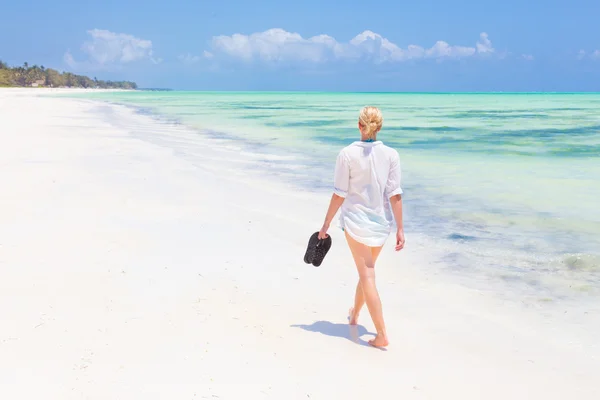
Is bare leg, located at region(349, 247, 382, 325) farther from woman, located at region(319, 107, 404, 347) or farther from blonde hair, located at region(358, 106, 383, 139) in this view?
blonde hair, located at region(358, 106, 383, 139)

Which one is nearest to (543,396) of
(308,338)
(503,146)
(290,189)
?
(308,338)

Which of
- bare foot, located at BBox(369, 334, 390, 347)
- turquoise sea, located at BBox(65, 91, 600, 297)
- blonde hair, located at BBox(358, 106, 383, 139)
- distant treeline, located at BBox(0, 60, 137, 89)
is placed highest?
distant treeline, located at BBox(0, 60, 137, 89)

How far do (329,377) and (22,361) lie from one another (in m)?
1.84

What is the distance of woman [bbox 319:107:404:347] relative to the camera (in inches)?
139

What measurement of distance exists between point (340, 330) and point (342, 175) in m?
1.22

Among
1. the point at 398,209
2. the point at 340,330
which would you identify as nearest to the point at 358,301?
the point at 340,330

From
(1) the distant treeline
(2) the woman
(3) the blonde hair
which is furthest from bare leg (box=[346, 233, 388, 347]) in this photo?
(1) the distant treeline

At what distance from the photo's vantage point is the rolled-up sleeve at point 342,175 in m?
3.56

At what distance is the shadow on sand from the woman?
177 millimetres

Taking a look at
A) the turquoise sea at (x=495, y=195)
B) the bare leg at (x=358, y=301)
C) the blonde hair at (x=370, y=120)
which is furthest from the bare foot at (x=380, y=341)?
the turquoise sea at (x=495, y=195)

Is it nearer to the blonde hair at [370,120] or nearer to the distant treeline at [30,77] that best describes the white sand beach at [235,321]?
the blonde hair at [370,120]

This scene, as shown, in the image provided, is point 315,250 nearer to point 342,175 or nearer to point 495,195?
point 342,175

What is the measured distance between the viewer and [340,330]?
4.03 m

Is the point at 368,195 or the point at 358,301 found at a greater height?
the point at 368,195
